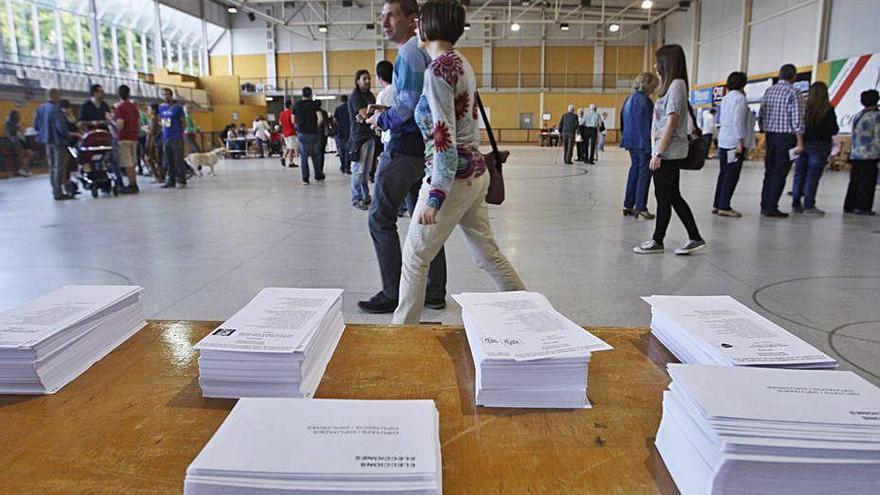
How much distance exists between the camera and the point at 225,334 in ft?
3.02

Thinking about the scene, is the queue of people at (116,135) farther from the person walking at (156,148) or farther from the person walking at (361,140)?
the person walking at (361,140)

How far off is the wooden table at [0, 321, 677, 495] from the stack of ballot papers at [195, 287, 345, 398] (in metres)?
0.03

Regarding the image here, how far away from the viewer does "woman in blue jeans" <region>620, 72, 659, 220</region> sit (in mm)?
5914

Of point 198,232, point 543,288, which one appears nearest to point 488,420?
point 543,288

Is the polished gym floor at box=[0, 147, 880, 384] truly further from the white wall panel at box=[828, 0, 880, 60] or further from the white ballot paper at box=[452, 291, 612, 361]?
the white wall panel at box=[828, 0, 880, 60]

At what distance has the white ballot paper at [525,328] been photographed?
870 millimetres

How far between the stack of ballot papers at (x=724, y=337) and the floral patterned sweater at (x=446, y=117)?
35.9 inches

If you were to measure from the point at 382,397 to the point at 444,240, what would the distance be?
1376mm

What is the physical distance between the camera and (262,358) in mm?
857

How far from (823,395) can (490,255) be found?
1.75 m

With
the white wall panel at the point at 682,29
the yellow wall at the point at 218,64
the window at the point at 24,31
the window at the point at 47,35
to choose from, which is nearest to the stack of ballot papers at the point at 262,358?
the window at the point at 24,31

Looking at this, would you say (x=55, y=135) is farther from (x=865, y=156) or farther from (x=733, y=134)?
(x=865, y=156)

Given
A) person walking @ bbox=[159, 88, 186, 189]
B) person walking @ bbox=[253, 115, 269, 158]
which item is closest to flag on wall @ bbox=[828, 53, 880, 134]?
person walking @ bbox=[159, 88, 186, 189]

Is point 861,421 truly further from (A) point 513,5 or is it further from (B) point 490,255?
(A) point 513,5
